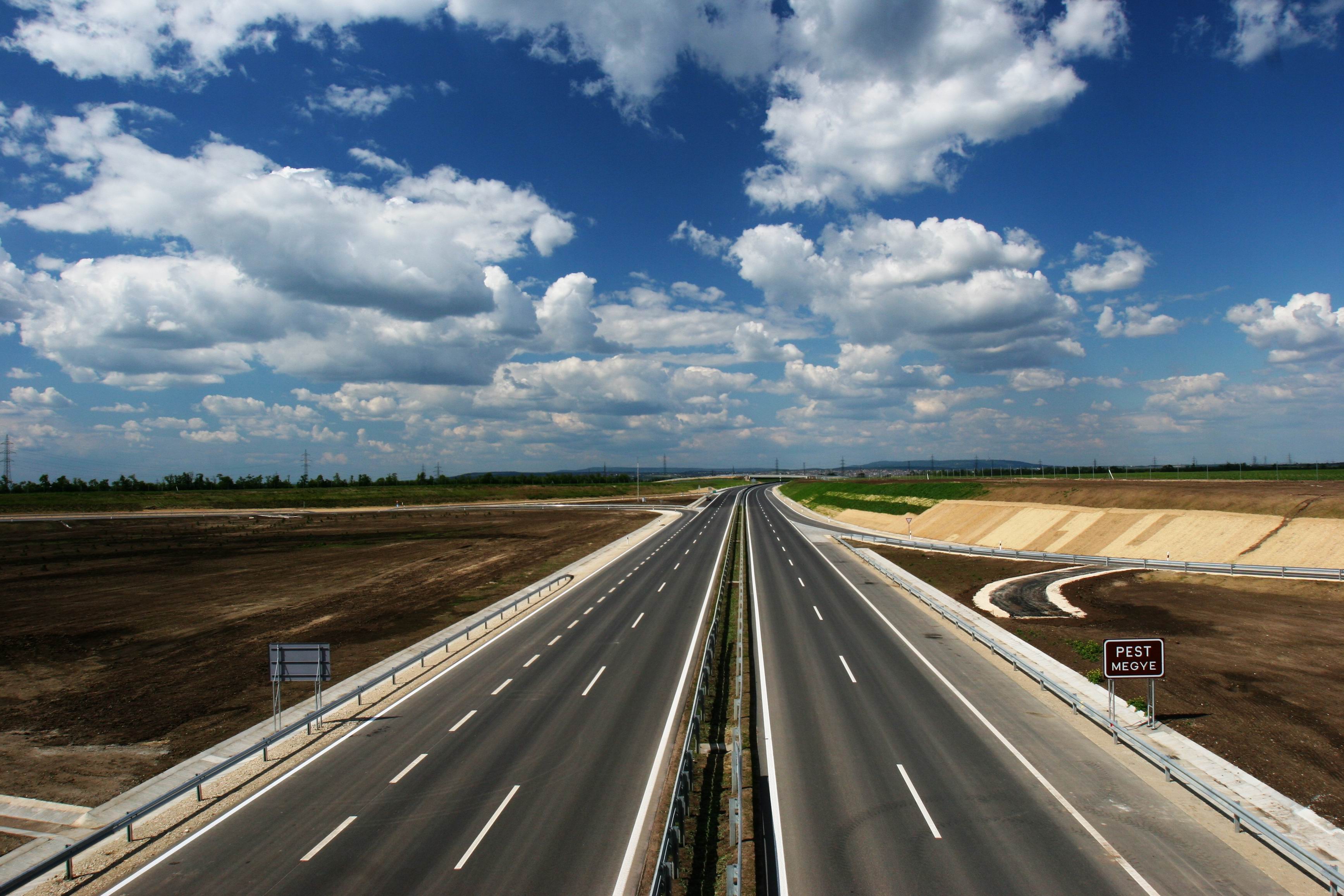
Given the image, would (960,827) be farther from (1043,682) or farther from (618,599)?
(618,599)

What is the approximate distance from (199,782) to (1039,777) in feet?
63.9

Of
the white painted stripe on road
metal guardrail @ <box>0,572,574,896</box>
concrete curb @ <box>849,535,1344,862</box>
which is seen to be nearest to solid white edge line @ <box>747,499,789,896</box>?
the white painted stripe on road

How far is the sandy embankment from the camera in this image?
41.2 m

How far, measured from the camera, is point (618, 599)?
36.2m

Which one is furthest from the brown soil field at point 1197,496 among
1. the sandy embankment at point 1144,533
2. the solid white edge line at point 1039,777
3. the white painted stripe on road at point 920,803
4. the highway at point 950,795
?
the white painted stripe on road at point 920,803

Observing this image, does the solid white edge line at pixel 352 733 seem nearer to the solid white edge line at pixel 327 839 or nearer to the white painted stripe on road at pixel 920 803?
the solid white edge line at pixel 327 839

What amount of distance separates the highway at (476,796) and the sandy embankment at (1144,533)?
135 ft

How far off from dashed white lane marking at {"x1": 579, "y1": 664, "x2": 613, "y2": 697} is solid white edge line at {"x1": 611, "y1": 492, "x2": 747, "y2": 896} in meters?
2.87

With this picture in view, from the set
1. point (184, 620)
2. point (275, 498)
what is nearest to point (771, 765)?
point (184, 620)

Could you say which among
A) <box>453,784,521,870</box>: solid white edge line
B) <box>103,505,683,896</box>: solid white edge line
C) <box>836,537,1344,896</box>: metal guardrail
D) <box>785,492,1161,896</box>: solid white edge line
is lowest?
<box>103,505,683,896</box>: solid white edge line

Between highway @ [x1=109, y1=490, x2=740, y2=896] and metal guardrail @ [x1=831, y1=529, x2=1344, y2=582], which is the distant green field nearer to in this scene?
metal guardrail @ [x1=831, y1=529, x2=1344, y2=582]

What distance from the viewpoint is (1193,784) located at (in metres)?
14.1

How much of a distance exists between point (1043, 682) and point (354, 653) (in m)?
26.5

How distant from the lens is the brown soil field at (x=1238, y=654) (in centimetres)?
1606
